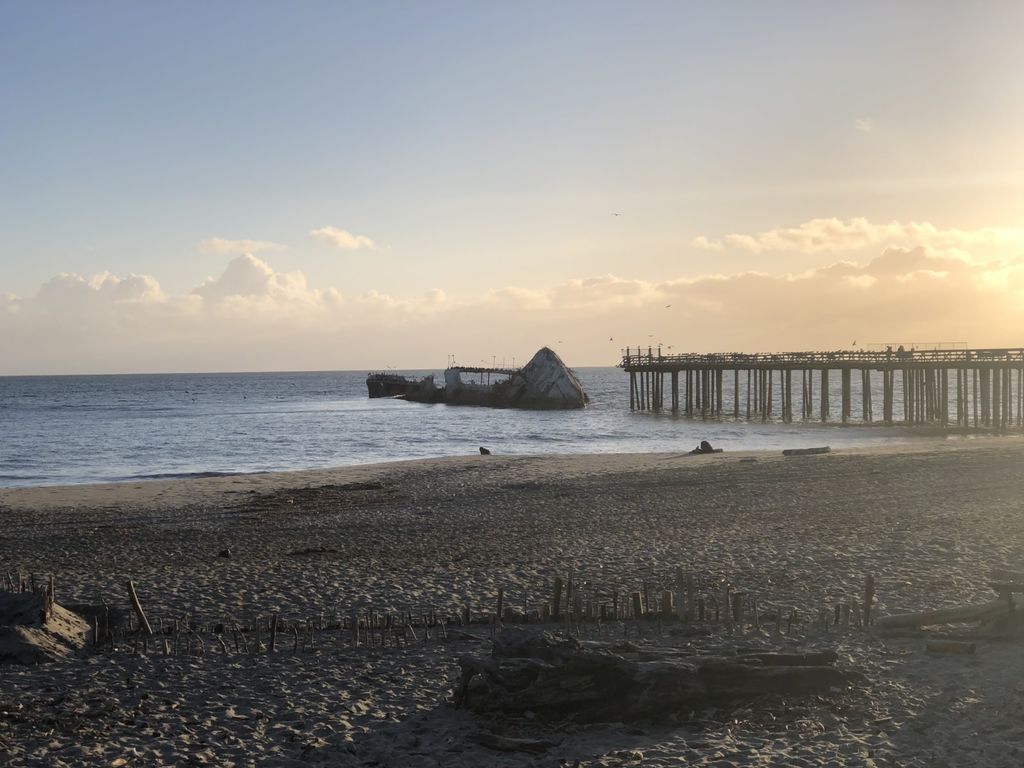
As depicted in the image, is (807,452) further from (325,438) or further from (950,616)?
(325,438)

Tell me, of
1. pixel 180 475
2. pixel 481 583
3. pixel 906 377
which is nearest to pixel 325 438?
pixel 180 475

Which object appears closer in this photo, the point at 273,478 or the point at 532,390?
the point at 273,478

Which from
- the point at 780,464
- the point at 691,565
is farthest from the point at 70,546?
the point at 780,464

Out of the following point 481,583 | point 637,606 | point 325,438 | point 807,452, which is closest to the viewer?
point 637,606

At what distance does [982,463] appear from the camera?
30.2 meters

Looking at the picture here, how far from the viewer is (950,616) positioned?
11.3 meters

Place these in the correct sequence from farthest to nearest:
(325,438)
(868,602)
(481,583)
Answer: (325,438) → (481,583) → (868,602)

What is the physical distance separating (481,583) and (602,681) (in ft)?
21.8

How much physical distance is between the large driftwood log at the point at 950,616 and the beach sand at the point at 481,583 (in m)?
0.30

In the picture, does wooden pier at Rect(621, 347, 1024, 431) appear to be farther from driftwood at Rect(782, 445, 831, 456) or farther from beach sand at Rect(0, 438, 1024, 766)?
beach sand at Rect(0, 438, 1024, 766)

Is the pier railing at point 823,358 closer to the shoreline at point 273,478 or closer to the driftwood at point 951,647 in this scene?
the shoreline at point 273,478

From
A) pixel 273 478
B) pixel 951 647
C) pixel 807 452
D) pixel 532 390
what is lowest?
pixel 273 478

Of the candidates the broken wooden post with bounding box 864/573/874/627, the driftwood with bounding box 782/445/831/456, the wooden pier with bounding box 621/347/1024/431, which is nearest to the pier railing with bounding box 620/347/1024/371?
the wooden pier with bounding box 621/347/1024/431

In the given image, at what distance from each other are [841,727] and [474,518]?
15.2m
